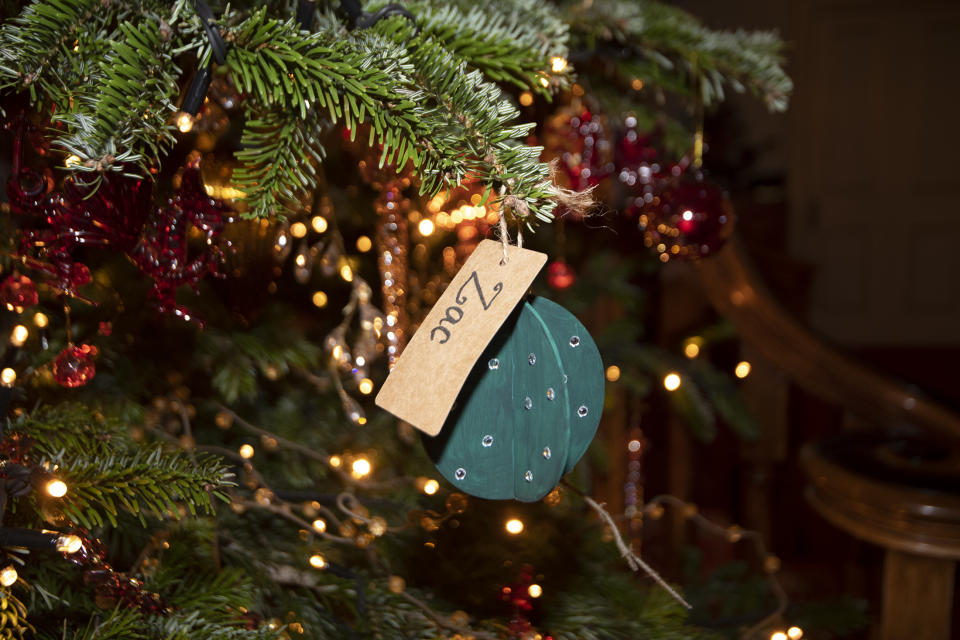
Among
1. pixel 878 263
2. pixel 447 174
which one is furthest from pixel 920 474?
pixel 878 263

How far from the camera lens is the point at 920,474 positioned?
70 cm

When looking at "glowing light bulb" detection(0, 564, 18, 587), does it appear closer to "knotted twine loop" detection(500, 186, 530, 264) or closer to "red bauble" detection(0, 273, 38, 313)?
"red bauble" detection(0, 273, 38, 313)

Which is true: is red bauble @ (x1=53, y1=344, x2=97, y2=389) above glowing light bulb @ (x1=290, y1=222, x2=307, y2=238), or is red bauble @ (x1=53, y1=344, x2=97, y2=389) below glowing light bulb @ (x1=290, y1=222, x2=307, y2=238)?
below

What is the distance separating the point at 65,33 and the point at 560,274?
0.53m

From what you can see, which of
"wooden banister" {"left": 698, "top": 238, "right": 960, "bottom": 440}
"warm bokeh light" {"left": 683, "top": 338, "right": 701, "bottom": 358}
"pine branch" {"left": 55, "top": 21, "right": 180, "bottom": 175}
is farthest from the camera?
"warm bokeh light" {"left": 683, "top": 338, "right": 701, "bottom": 358}

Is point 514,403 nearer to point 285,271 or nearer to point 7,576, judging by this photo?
point 7,576

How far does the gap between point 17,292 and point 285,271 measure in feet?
1.48

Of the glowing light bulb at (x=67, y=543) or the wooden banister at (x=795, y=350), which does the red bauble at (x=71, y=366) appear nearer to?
the glowing light bulb at (x=67, y=543)

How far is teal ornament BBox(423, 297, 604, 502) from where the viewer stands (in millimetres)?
381

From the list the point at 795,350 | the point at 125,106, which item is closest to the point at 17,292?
the point at 125,106

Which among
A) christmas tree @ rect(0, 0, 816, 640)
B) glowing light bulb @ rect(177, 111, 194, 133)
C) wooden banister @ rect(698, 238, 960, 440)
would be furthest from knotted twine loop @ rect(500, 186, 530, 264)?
wooden banister @ rect(698, 238, 960, 440)

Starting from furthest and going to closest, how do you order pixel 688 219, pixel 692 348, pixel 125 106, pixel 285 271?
pixel 692 348, pixel 285 271, pixel 688 219, pixel 125 106

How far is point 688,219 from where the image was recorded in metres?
→ 0.59

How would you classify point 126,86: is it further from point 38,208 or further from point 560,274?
point 560,274
